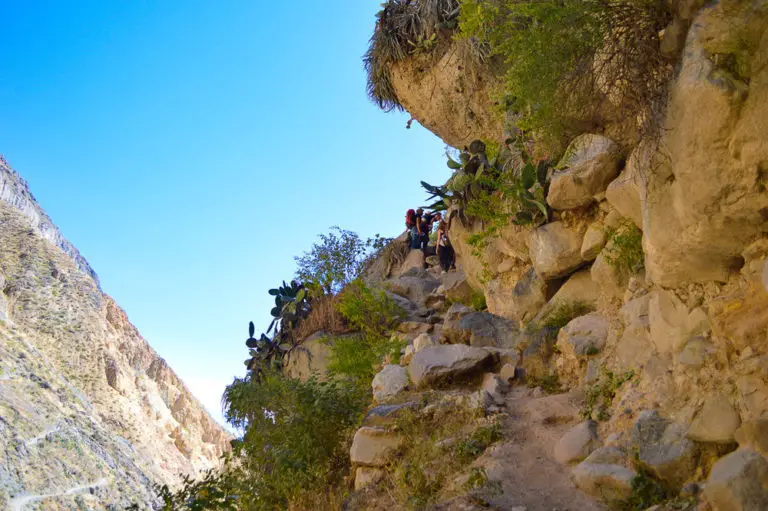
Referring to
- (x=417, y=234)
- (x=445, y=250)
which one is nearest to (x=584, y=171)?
(x=445, y=250)

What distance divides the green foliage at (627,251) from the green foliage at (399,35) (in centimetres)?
625

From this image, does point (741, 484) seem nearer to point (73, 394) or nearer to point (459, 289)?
point (459, 289)

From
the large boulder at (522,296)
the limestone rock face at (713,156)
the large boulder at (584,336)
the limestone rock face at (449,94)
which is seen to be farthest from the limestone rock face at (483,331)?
the limestone rock face at (449,94)

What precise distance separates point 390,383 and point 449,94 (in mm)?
6619

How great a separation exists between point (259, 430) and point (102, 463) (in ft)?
30.4

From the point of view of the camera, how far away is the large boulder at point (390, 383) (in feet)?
22.1

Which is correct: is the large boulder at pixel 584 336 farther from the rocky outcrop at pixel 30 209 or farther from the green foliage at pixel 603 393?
the rocky outcrop at pixel 30 209

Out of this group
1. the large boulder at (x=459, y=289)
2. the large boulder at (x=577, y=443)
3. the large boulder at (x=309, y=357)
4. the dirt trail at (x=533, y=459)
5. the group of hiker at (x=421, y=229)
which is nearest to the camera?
the dirt trail at (x=533, y=459)

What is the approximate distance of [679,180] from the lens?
13.4 feet

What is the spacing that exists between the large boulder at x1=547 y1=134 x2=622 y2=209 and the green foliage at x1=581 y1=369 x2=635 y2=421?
2061mm

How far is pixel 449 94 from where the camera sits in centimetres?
1155

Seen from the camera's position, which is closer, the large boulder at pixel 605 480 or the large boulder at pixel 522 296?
the large boulder at pixel 605 480

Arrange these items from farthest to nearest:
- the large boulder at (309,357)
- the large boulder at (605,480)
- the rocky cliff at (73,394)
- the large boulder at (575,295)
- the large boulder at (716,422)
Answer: the rocky cliff at (73,394)
the large boulder at (309,357)
the large boulder at (575,295)
the large boulder at (605,480)
the large boulder at (716,422)

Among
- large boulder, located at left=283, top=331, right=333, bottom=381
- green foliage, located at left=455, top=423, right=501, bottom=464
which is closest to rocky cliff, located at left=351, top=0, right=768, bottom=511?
green foliage, located at left=455, top=423, right=501, bottom=464
